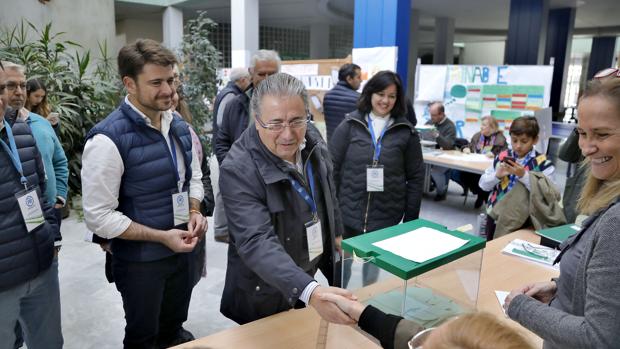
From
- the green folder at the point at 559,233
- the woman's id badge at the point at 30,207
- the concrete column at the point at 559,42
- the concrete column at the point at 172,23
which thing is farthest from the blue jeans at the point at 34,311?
the concrete column at the point at 559,42

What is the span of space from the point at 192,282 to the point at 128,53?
3.49 ft

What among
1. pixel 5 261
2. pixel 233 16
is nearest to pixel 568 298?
pixel 5 261

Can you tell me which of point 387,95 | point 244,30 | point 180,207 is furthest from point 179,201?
point 244,30

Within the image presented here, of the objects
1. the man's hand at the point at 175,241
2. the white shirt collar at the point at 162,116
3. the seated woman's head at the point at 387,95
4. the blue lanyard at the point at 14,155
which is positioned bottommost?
the man's hand at the point at 175,241

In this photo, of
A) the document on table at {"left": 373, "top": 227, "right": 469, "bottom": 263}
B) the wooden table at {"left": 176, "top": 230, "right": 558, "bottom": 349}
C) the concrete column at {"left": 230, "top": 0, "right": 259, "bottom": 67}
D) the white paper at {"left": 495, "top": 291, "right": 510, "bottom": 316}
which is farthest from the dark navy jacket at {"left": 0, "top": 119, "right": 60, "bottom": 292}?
the concrete column at {"left": 230, "top": 0, "right": 259, "bottom": 67}

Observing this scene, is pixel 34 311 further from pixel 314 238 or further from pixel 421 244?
pixel 421 244

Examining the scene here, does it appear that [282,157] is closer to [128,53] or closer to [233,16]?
[128,53]

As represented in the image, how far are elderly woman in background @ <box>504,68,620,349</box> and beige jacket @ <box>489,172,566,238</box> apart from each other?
1.45 m

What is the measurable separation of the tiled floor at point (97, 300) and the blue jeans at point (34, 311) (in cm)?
76

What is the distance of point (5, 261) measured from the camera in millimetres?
1509

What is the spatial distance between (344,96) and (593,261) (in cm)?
341

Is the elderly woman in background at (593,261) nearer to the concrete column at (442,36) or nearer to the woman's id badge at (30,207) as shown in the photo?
the woman's id badge at (30,207)

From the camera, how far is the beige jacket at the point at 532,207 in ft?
8.20

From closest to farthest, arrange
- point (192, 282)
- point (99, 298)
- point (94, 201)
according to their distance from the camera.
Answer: point (94, 201) → point (192, 282) → point (99, 298)
